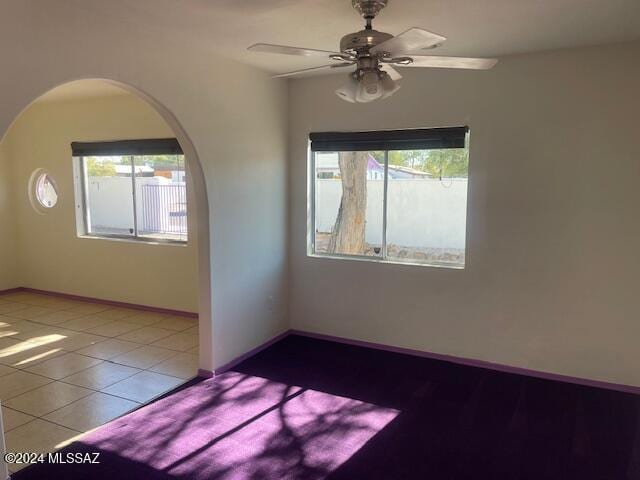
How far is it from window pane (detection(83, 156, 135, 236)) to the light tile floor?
100 centimetres

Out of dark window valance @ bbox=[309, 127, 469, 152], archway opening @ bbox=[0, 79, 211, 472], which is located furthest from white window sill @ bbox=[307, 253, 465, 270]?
archway opening @ bbox=[0, 79, 211, 472]

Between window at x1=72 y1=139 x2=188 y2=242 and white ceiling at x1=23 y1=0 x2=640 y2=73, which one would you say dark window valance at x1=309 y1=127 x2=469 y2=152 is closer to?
white ceiling at x1=23 y1=0 x2=640 y2=73

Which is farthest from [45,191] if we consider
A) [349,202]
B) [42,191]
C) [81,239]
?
[349,202]

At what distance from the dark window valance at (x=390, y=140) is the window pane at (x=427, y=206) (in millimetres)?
112

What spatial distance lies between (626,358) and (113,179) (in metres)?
5.50

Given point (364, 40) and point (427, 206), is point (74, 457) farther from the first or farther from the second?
point (427, 206)

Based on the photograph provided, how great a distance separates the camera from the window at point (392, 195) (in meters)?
3.96

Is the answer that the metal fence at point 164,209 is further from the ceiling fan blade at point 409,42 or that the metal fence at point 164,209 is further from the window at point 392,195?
the ceiling fan blade at point 409,42

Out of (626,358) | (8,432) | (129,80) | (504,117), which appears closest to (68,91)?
Result: (129,80)

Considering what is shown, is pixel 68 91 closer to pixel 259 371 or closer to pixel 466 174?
pixel 259 371

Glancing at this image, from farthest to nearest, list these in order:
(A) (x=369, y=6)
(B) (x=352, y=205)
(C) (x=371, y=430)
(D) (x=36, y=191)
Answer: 1. (D) (x=36, y=191)
2. (B) (x=352, y=205)
3. (C) (x=371, y=430)
4. (A) (x=369, y=6)

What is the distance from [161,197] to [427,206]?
3.07 metres

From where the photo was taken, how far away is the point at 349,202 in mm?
4453

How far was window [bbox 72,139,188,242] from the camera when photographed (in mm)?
5262
